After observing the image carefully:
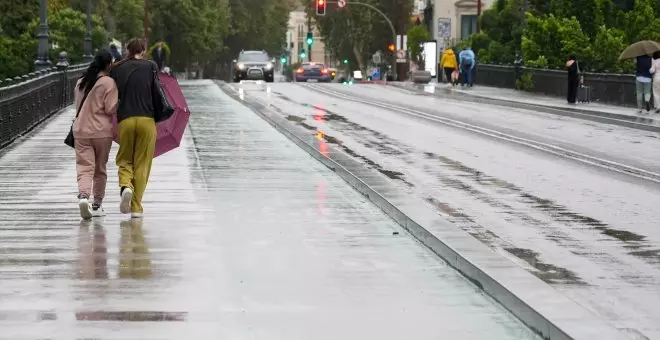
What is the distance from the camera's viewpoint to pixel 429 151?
26.0 metres

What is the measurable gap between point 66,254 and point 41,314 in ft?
9.67

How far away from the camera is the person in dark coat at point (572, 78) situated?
45688 millimetres

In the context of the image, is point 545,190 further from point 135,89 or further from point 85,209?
point 85,209

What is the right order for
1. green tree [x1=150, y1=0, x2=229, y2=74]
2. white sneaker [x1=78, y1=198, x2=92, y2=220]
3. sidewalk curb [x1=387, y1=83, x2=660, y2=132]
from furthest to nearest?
green tree [x1=150, y1=0, x2=229, y2=74] → sidewalk curb [x1=387, y1=83, x2=660, y2=132] → white sneaker [x1=78, y1=198, x2=92, y2=220]

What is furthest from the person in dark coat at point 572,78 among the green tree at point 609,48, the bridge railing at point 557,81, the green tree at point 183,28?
the green tree at point 183,28

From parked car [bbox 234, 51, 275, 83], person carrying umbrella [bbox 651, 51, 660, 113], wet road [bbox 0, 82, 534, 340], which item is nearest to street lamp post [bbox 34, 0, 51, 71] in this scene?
person carrying umbrella [bbox 651, 51, 660, 113]

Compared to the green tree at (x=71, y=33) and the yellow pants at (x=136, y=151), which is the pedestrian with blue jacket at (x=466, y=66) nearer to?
the green tree at (x=71, y=33)

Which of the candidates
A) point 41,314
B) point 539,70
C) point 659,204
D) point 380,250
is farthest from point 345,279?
point 539,70

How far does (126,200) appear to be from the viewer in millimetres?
15172

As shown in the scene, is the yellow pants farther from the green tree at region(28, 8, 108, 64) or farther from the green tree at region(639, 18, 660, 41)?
the green tree at region(28, 8, 108, 64)

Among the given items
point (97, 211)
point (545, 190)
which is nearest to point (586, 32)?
point (545, 190)

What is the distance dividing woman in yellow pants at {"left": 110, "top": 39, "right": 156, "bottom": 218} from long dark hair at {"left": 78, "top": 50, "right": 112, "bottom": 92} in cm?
11

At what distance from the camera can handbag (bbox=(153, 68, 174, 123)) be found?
15.2 metres

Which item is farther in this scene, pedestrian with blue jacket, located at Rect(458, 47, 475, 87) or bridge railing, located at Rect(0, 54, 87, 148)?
pedestrian with blue jacket, located at Rect(458, 47, 475, 87)
